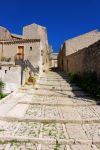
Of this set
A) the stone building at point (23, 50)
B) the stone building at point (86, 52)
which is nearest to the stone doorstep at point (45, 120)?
the stone building at point (86, 52)

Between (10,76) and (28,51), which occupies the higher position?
(28,51)

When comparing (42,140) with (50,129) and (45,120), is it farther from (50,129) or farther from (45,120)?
(45,120)

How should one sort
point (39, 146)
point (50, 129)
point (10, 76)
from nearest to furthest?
point (39, 146)
point (50, 129)
point (10, 76)

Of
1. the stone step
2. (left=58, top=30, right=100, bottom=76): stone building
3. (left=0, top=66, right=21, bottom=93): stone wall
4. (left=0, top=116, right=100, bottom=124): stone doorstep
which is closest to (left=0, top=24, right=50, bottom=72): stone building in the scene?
(left=58, top=30, right=100, bottom=76): stone building

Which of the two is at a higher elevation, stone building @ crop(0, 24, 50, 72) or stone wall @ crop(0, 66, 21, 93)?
stone building @ crop(0, 24, 50, 72)

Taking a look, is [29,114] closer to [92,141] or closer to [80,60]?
[92,141]

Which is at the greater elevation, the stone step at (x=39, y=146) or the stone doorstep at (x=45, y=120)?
the stone doorstep at (x=45, y=120)

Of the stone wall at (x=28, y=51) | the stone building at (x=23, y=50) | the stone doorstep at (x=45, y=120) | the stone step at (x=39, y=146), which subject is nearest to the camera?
the stone step at (x=39, y=146)

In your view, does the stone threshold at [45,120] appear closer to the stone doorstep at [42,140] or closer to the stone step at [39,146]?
the stone doorstep at [42,140]

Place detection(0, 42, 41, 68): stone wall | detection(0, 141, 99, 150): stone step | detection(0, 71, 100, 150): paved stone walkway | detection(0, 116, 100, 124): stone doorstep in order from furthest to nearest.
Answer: detection(0, 42, 41, 68): stone wall
detection(0, 116, 100, 124): stone doorstep
detection(0, 71, 100, 150): paved stone walkway
detection(0, 141, 99, 150): stone step

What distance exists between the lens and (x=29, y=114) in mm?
Answer: 6914

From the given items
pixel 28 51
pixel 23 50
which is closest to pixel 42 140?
pixel 28 51

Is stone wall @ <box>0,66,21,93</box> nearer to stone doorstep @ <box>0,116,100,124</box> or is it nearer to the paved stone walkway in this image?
the paved stone walkway

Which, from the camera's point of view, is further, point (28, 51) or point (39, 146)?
point (28, 51)
